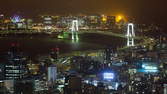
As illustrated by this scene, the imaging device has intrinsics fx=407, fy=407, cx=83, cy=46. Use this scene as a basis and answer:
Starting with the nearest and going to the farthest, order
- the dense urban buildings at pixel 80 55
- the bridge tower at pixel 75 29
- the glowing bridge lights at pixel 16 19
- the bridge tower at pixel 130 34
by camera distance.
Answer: the dense urban buildings at pixel 80 55 < the bridge tower at pixel 130 34 < the glowing bridge lights at pixel 16 19 < the bridge tower at pixel 75 29

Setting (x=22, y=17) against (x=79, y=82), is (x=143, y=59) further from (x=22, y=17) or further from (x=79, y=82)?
(x=22, y=17)

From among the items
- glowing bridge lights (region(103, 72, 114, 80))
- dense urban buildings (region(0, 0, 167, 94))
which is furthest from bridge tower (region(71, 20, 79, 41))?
glowing bridge lights (region(103, 72, 114, 80))

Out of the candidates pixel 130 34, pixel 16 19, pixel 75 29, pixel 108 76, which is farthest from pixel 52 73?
pixel 130 34

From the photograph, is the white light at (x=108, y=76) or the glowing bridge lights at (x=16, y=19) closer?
the white light at (x=108, y=76)

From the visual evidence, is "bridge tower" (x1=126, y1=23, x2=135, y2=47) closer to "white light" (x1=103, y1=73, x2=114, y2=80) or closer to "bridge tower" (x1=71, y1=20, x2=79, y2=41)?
"bridge tower" (x1=71, y1=20, x2=79, y2=41)

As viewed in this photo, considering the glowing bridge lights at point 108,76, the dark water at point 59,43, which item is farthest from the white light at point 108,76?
the dark water at point 59,43

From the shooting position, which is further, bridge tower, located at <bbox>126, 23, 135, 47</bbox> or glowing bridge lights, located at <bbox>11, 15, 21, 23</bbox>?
glowing bridge lights, located at <bbox>11, 15, 21, 23</bbox>

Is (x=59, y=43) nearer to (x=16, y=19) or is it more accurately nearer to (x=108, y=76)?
(x=16, y=19)

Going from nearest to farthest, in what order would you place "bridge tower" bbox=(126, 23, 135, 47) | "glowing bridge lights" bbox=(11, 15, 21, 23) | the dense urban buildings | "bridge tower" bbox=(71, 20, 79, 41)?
the dense urban buildings, "bridge tower" bbox=(126, 23, 135, 47), "glowing bridge lights" bbox=(11, 15, 21, 23), "bridge tower" bbox=(71, 20, 79, 41)

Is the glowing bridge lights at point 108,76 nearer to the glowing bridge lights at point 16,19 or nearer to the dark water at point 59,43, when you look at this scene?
the dark water at point 59,43
